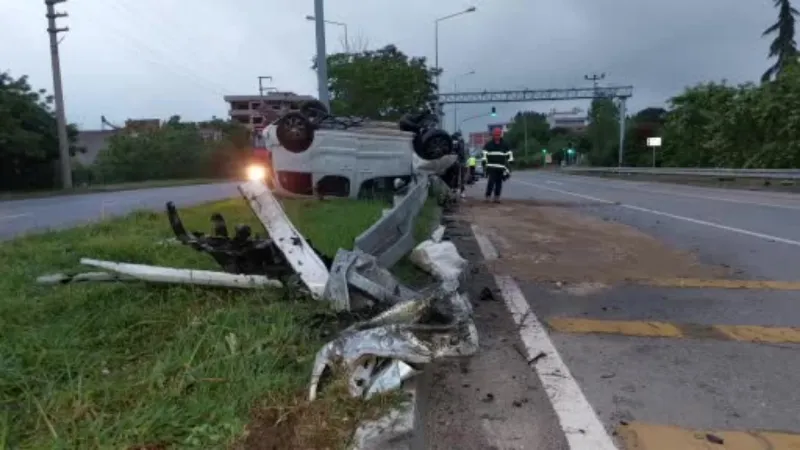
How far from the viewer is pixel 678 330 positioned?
468 cm

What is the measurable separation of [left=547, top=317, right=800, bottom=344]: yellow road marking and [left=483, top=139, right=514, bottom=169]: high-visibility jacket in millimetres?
10966

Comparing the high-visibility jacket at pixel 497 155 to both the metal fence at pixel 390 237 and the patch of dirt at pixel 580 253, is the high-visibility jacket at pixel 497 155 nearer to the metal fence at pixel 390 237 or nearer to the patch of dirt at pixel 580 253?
the patch of dirt at pixel 580 253

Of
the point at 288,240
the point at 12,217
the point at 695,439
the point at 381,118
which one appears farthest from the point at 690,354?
the point at 381,118

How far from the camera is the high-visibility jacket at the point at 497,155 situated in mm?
15680

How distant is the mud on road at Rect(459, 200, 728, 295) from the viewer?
669cm

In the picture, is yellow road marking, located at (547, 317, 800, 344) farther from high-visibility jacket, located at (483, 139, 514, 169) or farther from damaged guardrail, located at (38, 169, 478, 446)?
high-visibility jacket, located at (483, 139, 514, 169)

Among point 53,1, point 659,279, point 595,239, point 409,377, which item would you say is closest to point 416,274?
point 659,279

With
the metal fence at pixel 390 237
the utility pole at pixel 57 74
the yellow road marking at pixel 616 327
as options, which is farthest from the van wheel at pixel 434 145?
the utility pole at pixel 57 74

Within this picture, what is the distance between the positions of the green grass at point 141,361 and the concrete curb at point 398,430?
44cm

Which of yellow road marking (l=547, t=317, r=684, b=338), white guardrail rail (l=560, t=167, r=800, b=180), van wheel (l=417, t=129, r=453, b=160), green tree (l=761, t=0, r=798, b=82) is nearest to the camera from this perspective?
yellow road marking (l=547, t=317, r=684, b=338)

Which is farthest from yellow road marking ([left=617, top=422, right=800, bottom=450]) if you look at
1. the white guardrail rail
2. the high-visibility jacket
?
the white guardrail rail

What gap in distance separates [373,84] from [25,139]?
1729 cm

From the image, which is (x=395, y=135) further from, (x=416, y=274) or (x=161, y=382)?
(x=161, y=382)

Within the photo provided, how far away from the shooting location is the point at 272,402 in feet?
9.69
